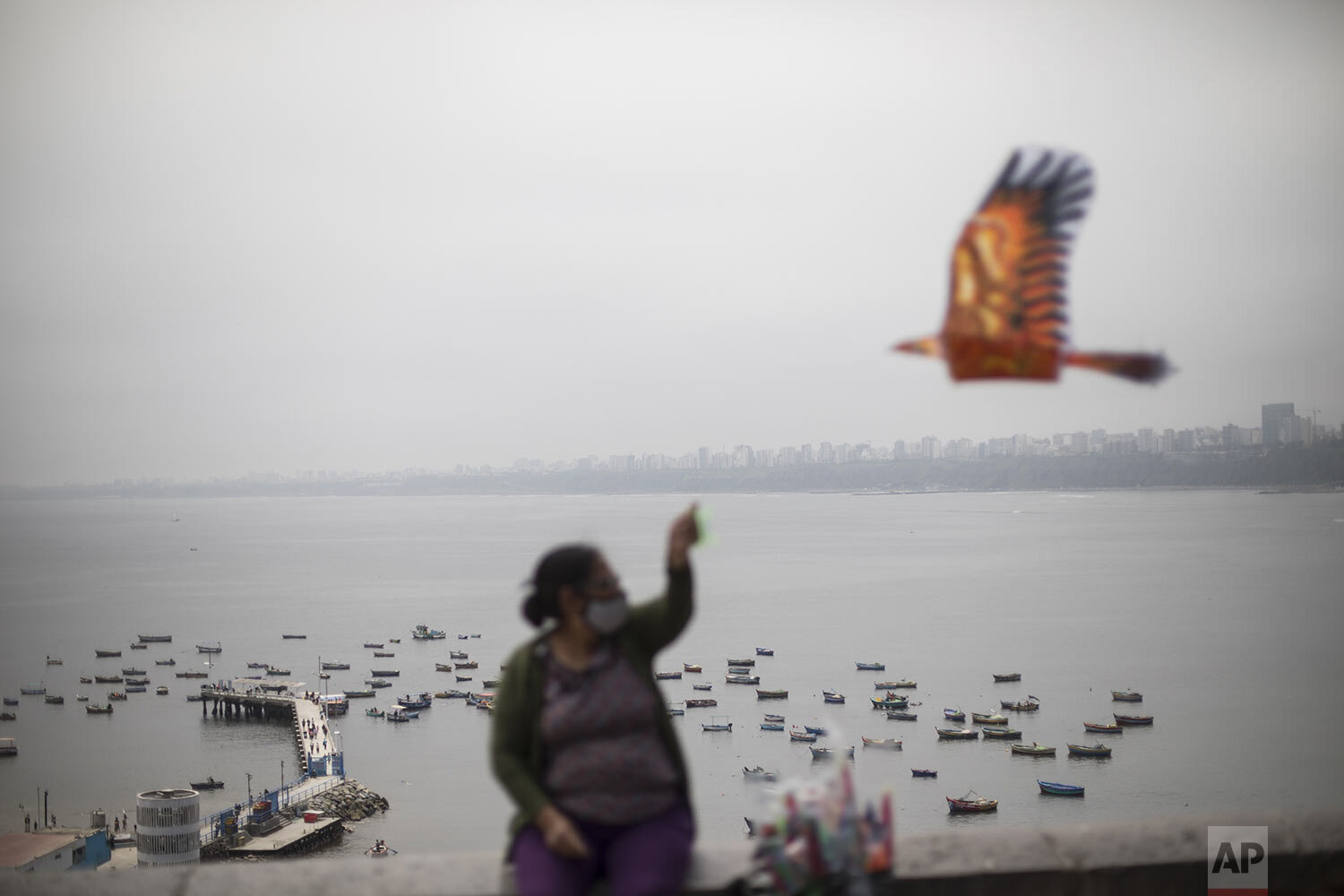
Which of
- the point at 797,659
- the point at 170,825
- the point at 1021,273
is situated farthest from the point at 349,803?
the point at 1021,273

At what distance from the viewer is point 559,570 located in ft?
6.21

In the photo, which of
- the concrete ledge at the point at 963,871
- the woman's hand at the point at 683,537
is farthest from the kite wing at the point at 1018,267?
the concrete ledge at the point at 963,871

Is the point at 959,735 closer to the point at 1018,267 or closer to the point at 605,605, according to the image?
the point at 605,605

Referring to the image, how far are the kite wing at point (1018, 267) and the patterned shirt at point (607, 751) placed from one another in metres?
0.82

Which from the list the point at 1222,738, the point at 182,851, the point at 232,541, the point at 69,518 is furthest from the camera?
the point at 69,518

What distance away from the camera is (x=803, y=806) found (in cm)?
177

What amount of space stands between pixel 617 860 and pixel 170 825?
16270 mm

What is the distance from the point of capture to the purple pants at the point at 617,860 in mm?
1826

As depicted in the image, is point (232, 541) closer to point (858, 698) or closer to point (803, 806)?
point (858, 698)

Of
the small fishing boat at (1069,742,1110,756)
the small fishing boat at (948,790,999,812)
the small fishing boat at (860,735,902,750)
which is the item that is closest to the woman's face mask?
the small fishing boat at (948,790,999,812)

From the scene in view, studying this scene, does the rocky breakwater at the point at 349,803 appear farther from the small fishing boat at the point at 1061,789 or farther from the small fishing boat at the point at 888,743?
the small fishing boat at the point at 1061,789

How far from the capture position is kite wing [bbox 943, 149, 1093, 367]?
1.60m

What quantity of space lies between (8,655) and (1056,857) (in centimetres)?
4971

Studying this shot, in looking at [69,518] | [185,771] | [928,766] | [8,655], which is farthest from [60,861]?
[69,518]
